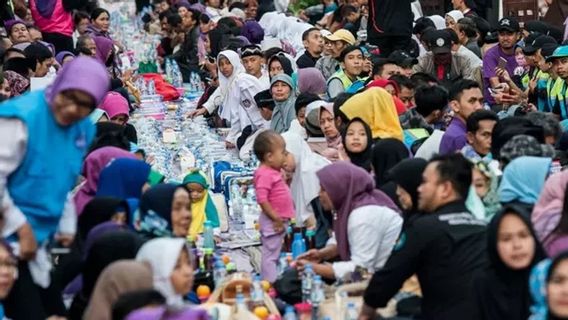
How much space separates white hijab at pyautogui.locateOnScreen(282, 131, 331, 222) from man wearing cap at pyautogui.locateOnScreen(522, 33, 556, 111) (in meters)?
2.76

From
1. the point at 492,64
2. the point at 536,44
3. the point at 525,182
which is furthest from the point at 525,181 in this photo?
the point at 492,64

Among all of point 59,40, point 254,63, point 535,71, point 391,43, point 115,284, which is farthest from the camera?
point 59,40

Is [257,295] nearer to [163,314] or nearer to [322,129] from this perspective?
[163,314]

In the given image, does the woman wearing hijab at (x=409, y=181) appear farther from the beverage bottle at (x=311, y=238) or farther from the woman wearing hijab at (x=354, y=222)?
the beverage bottle at (x=311, y=238)

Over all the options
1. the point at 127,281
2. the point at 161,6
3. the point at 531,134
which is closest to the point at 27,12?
the point at 161,6

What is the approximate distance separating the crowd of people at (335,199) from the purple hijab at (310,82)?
4 cm

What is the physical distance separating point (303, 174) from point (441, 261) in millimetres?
3167

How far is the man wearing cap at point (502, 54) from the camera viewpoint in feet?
44.9

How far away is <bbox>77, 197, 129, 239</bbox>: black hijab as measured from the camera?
7352 mm

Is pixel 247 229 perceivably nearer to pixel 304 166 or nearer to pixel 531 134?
pixel 304 166

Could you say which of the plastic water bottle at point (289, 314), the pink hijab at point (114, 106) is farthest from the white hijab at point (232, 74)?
the plastic water bottle at point (289, 314)

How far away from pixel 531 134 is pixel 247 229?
2806 millimetres

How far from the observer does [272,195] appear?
937 cm

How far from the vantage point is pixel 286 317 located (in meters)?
7.36
